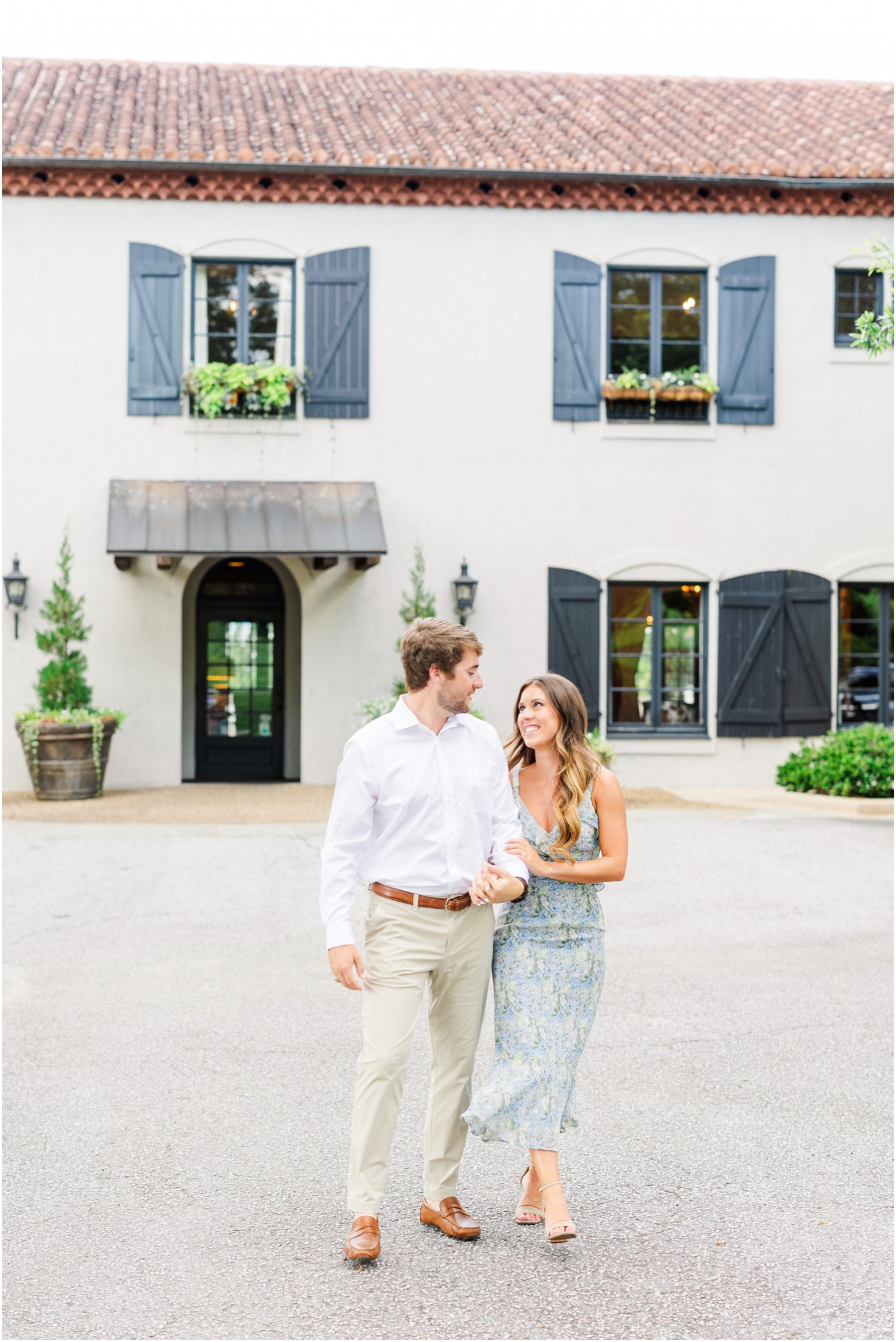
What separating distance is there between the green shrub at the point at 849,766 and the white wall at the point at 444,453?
184cm

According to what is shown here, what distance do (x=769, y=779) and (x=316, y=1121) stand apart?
11.6 m

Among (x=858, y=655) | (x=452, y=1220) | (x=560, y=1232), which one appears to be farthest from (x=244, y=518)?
(x=560, y=1232)

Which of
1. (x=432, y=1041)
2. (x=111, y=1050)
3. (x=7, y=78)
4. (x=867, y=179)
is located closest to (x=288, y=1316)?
(x=432, y=1041)

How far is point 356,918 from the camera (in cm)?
822

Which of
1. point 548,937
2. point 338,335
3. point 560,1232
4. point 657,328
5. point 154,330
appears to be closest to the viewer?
point 560,1232

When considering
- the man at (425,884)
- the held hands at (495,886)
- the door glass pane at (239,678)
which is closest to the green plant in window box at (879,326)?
the man at (425,884)

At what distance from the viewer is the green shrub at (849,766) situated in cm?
1268

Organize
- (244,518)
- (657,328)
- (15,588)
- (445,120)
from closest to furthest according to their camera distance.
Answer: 1. (244,518)
2. (15,588)
3. (657,328)
4. (445,120)

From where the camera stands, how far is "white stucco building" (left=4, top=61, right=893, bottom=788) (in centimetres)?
1459

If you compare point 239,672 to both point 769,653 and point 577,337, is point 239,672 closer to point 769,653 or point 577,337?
point 577,337

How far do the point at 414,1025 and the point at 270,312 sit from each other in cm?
1257

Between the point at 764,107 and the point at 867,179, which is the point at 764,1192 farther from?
the point at 764,107

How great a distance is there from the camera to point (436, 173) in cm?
1468

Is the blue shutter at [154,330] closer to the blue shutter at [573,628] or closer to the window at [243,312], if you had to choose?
the window at [243,312]
